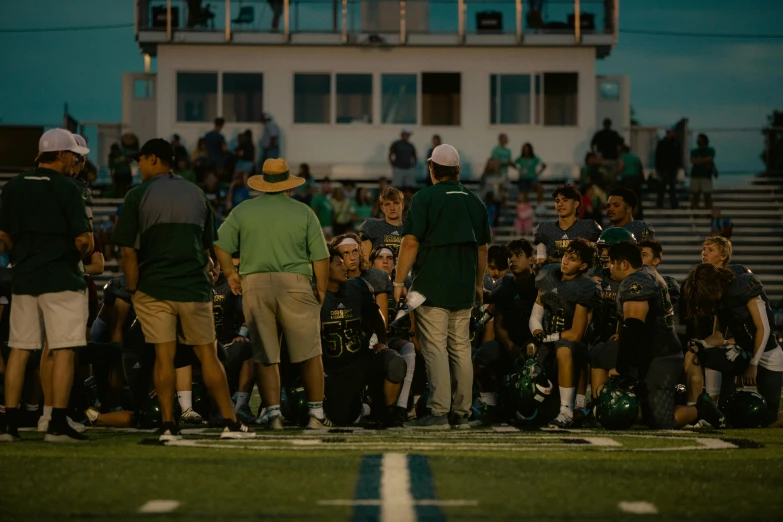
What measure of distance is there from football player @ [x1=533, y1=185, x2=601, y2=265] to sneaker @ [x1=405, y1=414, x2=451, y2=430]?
7.29 ft

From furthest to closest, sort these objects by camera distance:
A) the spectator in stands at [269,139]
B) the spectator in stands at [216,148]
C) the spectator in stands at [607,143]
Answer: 1. the spectator in stands at [607,143]
2. the spectator in stands at [269,139]
3. the spectator in stands at [216,148]

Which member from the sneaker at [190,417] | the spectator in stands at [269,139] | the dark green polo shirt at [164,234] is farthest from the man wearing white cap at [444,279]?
the spectator in stands at [269,139]

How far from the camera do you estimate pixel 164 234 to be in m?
8.05

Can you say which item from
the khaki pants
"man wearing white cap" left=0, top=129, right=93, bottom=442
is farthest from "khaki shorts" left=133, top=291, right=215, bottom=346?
the khaki pants

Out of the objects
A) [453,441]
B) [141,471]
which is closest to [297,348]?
[453,441]

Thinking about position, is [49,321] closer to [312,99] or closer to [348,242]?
[348,242]

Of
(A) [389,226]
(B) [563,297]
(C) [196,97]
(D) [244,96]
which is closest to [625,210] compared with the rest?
(B) [563,297]

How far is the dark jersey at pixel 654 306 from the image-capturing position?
9.11m

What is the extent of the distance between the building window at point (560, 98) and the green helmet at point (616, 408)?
19.8 metres

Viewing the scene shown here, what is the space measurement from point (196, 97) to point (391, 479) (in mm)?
23444

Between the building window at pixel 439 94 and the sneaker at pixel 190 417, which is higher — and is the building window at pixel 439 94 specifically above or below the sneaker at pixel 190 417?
above

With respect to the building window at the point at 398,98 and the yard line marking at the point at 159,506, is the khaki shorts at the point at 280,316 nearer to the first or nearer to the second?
A: the yard line marking at the point at 159,506

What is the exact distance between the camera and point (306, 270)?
29.2 ft

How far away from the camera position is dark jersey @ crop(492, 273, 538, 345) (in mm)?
10461
